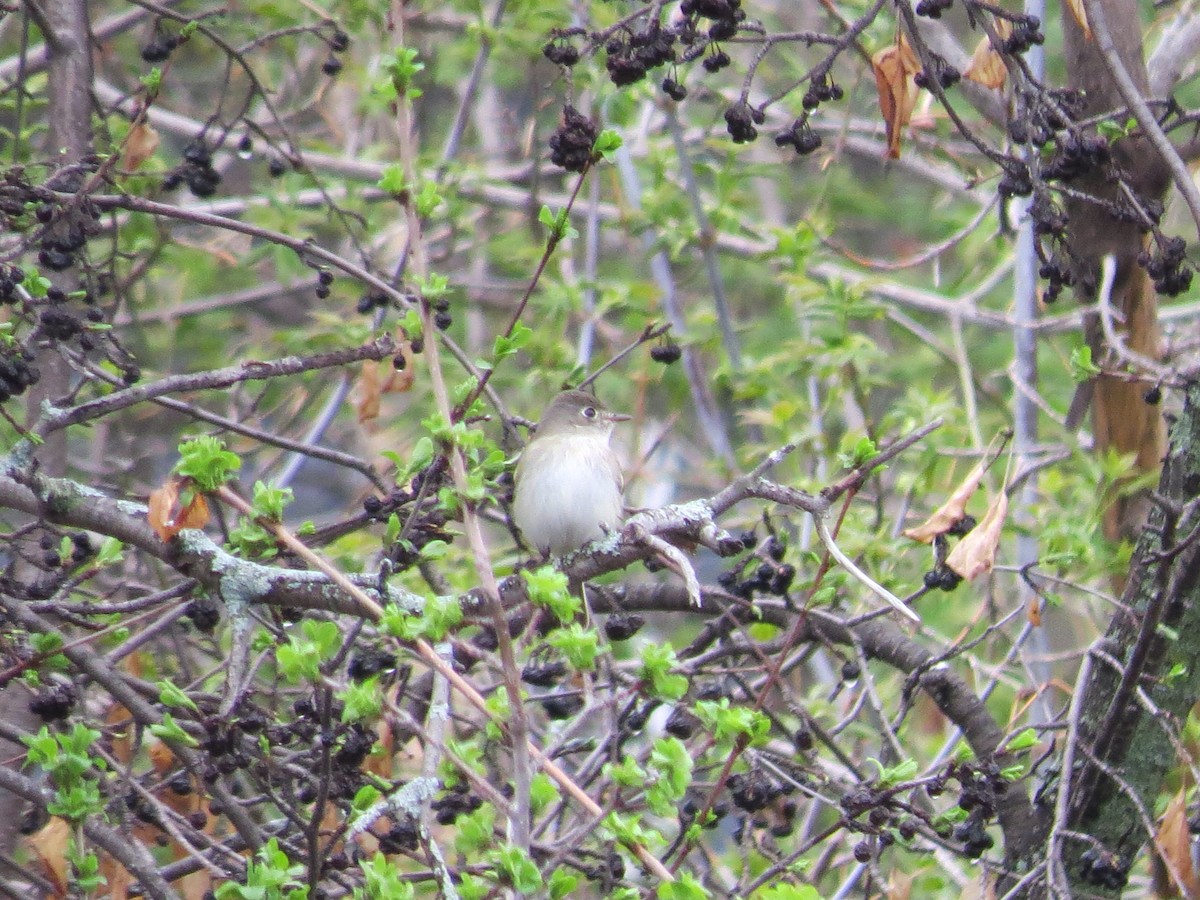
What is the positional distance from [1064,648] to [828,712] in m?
4.34

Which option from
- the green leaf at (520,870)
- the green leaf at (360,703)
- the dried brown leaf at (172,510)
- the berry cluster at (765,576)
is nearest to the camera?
the green leaf at (520,870)

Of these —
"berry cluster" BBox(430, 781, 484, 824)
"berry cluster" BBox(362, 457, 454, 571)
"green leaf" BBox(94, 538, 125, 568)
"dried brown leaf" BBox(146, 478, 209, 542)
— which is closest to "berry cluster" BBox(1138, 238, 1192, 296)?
"berry cluster" BBox(362, 457, 454, 571)

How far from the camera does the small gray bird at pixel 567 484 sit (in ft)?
16.2

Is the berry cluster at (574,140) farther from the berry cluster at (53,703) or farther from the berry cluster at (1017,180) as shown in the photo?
the berry cluster at (53,703)

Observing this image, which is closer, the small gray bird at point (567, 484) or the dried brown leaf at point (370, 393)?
the dried brown leaf at point (370, 393)

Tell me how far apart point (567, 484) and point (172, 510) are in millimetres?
2190

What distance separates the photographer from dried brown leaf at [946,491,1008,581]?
3658 millimetres

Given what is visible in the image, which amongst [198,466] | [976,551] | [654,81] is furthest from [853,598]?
[198,466]

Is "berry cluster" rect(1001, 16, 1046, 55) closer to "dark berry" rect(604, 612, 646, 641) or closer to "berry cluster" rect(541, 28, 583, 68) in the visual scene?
"berry cluster" rect(541, 28, 583, 68)

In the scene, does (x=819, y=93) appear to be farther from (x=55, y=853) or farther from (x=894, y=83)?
(x=55, y=853)

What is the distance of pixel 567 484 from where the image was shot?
4.96m

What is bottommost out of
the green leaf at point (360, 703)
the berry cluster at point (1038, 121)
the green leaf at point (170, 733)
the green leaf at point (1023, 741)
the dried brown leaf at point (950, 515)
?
the green leaf at point (1023, 741)

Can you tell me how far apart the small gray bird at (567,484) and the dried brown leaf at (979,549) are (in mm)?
1393

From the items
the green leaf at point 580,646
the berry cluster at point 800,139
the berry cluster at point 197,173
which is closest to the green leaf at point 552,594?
the green leaf at point 580,646
